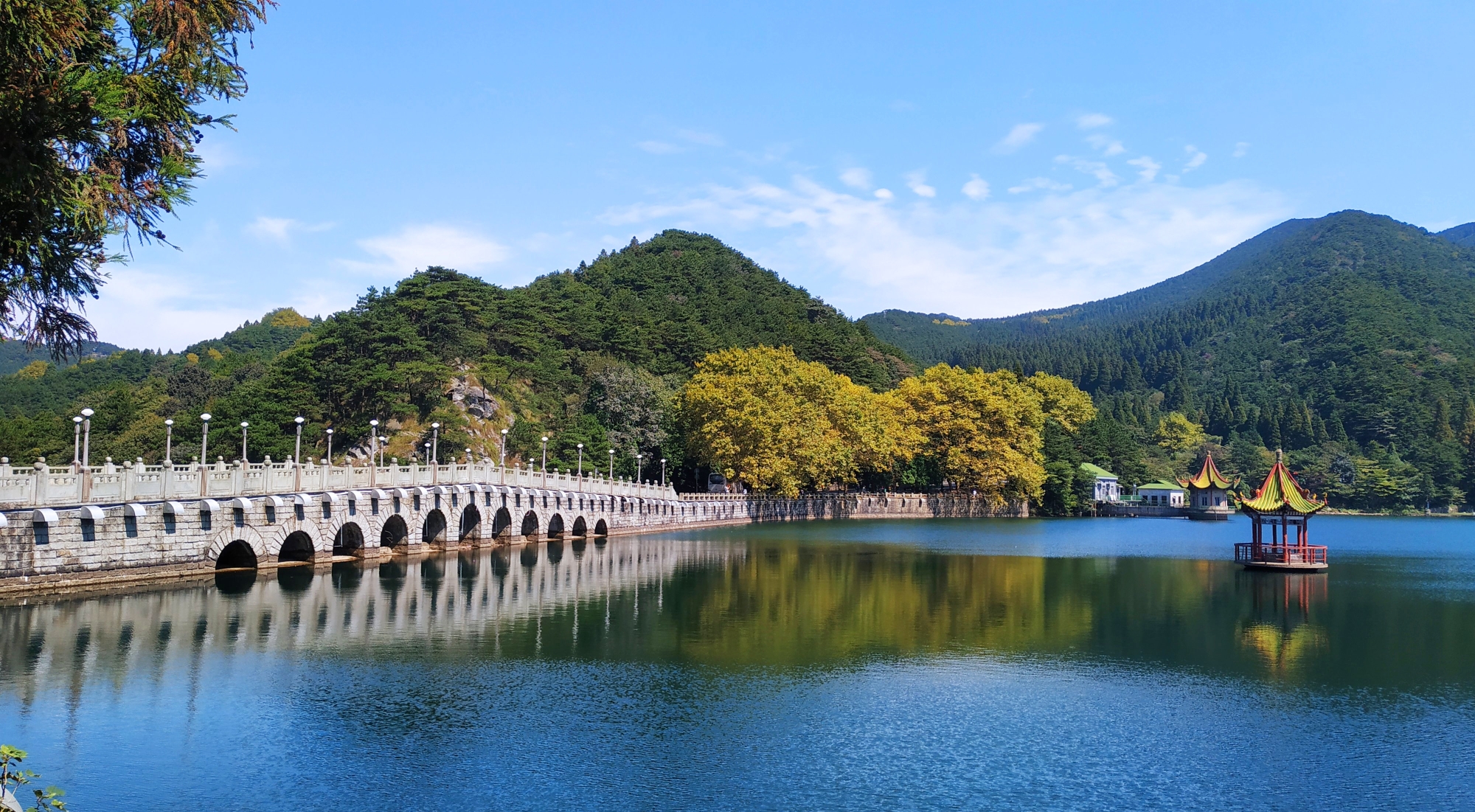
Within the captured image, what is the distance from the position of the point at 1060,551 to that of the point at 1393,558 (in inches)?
682

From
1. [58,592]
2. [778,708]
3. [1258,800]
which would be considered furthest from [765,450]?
[1258,800]

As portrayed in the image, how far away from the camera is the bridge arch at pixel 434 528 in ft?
153

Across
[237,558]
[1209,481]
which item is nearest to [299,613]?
[237,558]

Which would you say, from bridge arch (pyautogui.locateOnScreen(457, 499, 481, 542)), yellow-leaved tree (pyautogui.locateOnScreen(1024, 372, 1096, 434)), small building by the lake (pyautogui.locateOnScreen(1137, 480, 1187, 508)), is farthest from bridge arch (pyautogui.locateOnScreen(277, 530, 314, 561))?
small building by the lake (pyautogui.locateOnScreen(1137, 480, 1187, 508))

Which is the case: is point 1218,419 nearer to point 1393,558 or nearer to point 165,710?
point 1393,558

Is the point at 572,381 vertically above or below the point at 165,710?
above

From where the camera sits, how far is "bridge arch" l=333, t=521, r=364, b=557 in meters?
41.1

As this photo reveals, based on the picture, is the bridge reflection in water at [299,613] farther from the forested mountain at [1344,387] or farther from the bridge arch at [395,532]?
the forested mountain at [1344,387]

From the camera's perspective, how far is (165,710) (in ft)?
59.9

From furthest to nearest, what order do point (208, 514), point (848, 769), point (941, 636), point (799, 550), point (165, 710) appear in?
1. point (799, 550)
2. point (208, 514)
3. point (941, 636)
4. point (165, 710)
5. point (848, 769)

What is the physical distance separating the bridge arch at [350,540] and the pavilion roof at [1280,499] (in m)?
35.4

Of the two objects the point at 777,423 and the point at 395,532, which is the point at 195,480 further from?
the point at 777,423

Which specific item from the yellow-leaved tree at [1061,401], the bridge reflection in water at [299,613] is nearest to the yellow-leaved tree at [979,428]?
the yellow-leaved tree at [1061,401]

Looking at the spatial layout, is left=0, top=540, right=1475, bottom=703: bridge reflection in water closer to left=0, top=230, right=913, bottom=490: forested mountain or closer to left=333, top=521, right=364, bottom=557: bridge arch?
left=333, top=521, right=364, bottom=557: bridge arch
